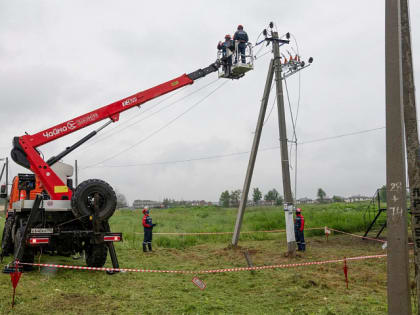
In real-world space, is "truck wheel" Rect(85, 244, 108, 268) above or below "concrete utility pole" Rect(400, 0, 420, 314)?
below

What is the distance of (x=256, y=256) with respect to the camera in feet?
45.6

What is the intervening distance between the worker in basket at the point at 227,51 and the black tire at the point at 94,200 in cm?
565

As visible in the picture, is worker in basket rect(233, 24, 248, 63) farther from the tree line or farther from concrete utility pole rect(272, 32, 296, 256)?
the tree line

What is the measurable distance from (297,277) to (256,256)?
15.0 feet

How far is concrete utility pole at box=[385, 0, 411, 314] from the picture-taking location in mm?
4453

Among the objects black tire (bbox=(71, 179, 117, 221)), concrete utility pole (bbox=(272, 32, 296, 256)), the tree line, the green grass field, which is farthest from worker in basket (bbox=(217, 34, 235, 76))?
the tree line

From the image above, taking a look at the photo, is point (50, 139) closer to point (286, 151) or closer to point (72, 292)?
point (72, 292)

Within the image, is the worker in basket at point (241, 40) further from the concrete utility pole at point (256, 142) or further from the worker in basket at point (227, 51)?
the concrete utility pole at point (256, 142)

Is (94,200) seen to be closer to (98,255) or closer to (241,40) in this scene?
(98,255)

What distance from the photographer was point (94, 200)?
33.2ft

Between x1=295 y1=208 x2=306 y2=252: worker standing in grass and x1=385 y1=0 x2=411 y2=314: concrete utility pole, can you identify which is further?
x1=295 y1=208 x2=306 y2=252: worker standing in grass

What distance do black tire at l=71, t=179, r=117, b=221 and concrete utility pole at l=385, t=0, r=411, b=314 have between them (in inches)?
291

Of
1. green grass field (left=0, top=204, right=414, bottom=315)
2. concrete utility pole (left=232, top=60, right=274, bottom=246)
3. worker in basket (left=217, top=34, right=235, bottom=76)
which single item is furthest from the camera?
concrete utility pole (left=232, top=60, right=274, bottom=246)

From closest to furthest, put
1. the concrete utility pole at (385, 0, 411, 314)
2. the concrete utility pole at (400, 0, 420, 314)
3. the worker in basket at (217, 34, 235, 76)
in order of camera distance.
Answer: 1. the concrete utility pole at (385, 0, 411, 314)
2. the concrete utility pole at (400, 0, 420, 314)
3. the worker in basket at (217, 34, 235, 76)
